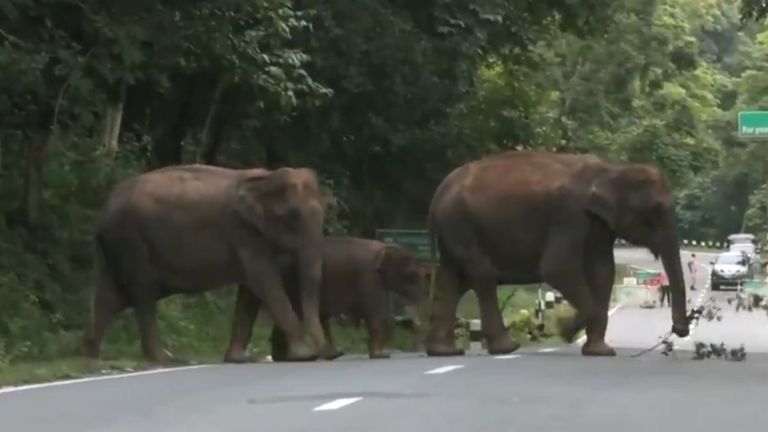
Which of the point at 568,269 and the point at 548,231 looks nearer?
the point at 568,269

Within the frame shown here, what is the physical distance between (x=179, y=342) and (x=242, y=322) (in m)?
4.65

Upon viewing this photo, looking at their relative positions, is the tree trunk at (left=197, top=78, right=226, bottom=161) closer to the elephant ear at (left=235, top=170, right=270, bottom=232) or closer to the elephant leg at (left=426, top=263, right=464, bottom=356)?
the elephant leg at (left=426, top=263, right=464, bottom=356)

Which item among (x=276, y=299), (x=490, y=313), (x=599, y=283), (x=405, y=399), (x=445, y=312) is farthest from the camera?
(x=445, y=312)

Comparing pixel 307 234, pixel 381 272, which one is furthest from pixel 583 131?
pixel 307 234

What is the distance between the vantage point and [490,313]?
23.8 metres

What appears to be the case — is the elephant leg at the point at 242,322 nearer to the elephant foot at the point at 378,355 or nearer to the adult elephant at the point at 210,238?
the adult elephant at the point at 210,238

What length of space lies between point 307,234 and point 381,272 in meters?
3.24

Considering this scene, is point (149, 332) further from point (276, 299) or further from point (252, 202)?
point (252, 202)

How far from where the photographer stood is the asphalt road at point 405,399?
12.2m

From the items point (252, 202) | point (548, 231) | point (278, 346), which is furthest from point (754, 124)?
point (252, 202)

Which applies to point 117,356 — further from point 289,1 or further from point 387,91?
point 387,91

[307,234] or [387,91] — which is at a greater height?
[387,91]

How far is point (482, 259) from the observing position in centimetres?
2400

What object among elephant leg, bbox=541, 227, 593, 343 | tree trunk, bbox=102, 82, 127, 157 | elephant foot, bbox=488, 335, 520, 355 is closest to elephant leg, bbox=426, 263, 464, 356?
elephant foot, bbox=488, 335, 520, 355
